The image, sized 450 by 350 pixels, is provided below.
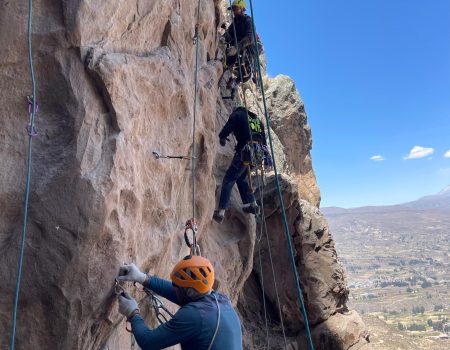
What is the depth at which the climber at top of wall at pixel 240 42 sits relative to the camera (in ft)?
29.5

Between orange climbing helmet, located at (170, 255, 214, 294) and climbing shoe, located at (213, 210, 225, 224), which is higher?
climbing shoe, located at (213, 210, 225, 224)

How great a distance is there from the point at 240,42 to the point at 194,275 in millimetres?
6864

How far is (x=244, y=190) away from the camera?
26.5 ft

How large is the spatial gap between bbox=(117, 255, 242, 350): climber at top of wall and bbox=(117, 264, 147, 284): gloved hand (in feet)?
1.29

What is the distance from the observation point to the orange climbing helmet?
3191mm

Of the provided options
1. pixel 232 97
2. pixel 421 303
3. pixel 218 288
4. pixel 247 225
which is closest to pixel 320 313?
pixel 247 225

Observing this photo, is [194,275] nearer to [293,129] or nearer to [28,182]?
[28,182]

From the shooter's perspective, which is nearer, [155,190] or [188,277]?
[188,277]

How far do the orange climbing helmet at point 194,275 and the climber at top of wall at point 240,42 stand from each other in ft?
20.6

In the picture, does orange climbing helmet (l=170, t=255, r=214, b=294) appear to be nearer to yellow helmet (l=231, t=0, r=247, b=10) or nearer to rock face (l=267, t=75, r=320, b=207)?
yellow helmet (l=231, t=0, r=247, b=10)

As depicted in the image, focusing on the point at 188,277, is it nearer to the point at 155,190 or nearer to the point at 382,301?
the point at 155,190

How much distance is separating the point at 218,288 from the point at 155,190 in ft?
9.12

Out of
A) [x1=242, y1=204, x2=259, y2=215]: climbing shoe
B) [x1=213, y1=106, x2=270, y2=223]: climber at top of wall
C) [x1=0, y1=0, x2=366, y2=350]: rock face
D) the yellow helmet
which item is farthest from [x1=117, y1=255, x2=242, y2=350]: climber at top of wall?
the yellow helmet

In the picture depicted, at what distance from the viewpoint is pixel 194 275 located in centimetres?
321
